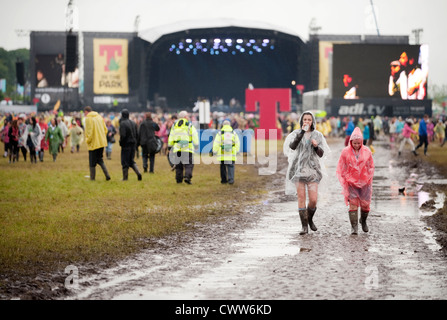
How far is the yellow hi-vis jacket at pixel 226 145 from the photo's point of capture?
1873 centimetres

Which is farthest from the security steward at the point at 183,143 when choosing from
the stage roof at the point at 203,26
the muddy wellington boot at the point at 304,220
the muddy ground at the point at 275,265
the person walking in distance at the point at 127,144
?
the stage roof at the point at 203,26

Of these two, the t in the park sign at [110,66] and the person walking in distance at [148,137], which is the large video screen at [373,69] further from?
the person walking in distance at [148,137]

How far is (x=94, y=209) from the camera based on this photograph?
13.6 metres

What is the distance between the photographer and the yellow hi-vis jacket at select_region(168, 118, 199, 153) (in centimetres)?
1854

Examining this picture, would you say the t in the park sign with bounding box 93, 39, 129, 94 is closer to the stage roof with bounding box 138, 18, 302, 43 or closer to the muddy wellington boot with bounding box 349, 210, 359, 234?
the stage roof with bounding box 138, 18, 302, 43

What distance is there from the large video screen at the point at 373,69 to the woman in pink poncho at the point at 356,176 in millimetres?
43452

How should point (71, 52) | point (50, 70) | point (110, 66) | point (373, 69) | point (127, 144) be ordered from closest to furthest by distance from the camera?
point (127, 144), point (373, 69), point (71, 52), point (50, 70), point (110, 66)

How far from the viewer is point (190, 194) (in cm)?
1648

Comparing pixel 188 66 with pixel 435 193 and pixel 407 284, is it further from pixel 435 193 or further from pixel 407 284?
pixel 407 284

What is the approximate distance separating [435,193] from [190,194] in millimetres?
5189

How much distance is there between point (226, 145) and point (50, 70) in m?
50.9

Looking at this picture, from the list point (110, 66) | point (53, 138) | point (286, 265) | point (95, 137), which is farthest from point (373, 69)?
point (286, 265)

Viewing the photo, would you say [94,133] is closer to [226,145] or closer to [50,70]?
[226,145]

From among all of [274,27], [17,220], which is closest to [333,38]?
[274,27]
